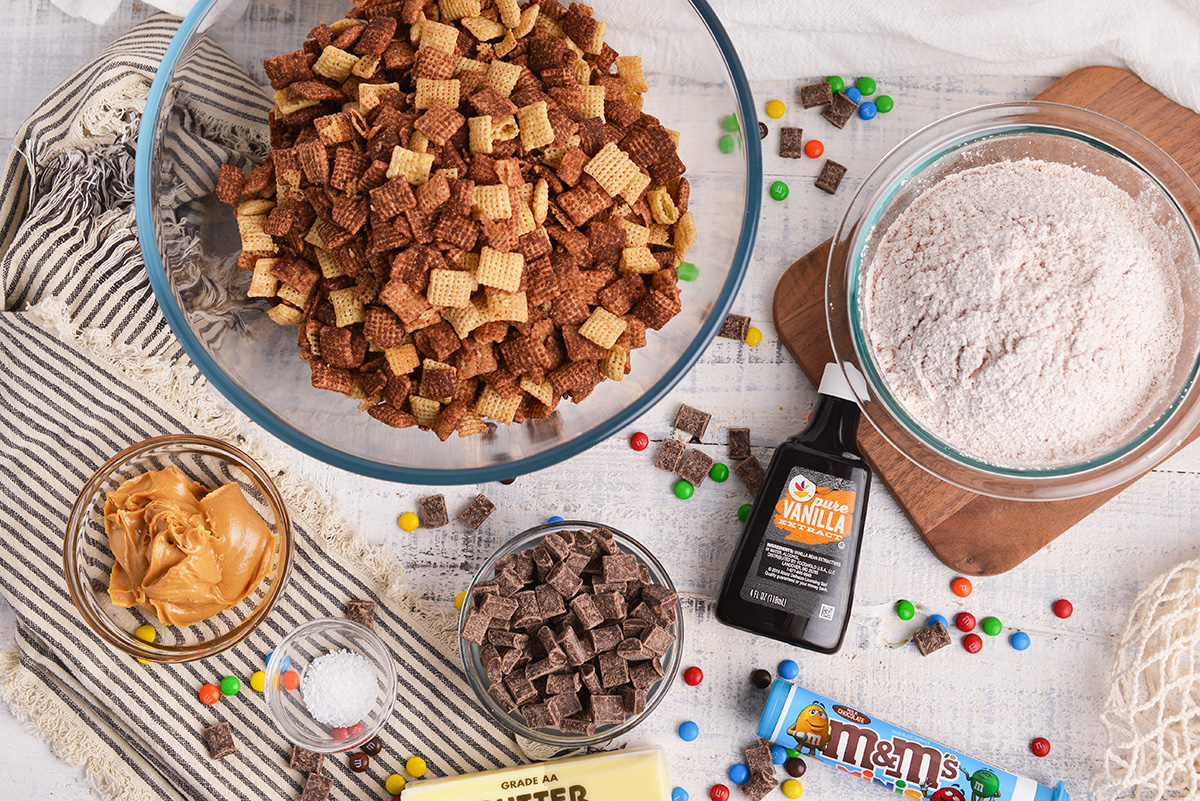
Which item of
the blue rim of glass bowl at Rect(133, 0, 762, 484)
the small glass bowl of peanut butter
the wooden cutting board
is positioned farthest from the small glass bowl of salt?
the wooden cutting board

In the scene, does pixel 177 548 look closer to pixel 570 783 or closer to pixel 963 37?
pixel 570 783

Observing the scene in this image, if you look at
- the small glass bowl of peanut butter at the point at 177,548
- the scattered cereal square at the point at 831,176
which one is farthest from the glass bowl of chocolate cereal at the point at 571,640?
the scattered cereal square at the point at 831,176

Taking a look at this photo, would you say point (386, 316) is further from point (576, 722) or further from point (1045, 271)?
point (1045, 271)

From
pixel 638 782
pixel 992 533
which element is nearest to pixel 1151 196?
pixel 992 533

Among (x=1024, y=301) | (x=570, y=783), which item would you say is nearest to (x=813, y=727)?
(x=570, y=783)

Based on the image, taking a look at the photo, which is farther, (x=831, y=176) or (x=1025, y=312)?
(x=831, y=176)

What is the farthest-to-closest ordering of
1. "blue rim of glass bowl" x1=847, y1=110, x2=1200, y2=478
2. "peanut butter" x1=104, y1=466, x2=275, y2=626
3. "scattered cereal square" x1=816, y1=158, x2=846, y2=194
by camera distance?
1. "scattered cereal square" x1=816, y1=158, x2=846, y2=194
2. "peanut butter" x1=104, y1=466, x2=275, y2=626
3. "blue rim of glass bowl" x1=847, y1=110, x2=1200, y2=478

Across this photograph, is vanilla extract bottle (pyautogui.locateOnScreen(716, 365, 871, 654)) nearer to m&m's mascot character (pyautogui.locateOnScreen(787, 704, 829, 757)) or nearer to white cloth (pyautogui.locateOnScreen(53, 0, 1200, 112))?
m&m's mascot character (pyautogui.locateOnScreen(787, 704, 829, 757))
